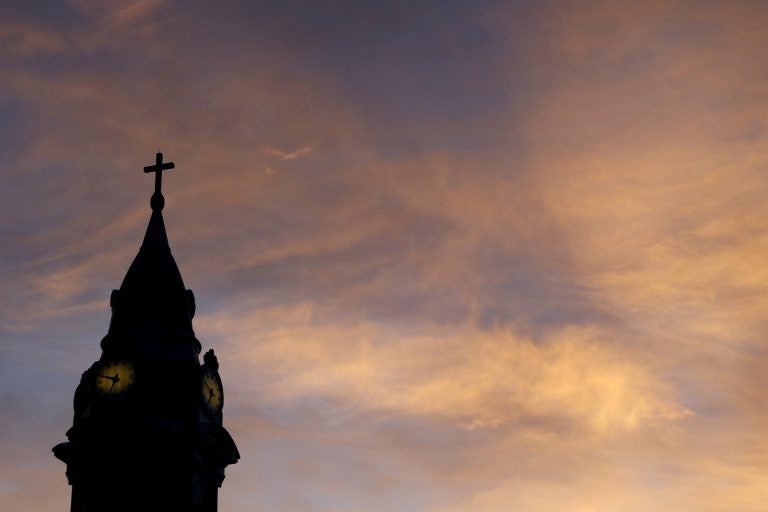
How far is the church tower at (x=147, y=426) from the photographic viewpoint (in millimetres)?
55978

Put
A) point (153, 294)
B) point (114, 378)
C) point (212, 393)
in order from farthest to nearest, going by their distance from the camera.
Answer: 1. point (153, 294)
2. point (212, 393)
3. point (114, 378)

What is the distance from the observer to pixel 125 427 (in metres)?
56.0

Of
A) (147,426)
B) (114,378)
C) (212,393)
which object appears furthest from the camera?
(212,393)

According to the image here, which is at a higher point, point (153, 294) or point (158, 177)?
point (158, 177)

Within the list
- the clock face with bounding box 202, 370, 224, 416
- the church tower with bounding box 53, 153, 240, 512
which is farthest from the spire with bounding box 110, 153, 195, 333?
the clock face with bounding box 202, 370, 224, 416

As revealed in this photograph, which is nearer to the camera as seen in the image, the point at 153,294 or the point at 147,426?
the point at 147,426

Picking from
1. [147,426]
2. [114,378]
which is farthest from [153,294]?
[147,426]

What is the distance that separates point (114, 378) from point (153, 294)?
5.12 metres

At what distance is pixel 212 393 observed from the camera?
193 feet

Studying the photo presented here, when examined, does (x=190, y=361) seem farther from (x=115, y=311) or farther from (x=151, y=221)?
(x=151, y=221)

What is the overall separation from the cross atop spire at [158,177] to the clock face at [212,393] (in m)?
9.65

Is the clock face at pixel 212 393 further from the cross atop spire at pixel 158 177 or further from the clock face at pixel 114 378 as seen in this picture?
the cross atop spire at pixel 158 177

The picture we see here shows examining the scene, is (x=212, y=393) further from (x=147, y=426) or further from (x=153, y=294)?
(x=153, y=294)

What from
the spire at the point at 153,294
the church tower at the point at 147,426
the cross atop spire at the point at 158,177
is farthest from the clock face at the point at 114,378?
the cross atop spire at the point at 158,177
